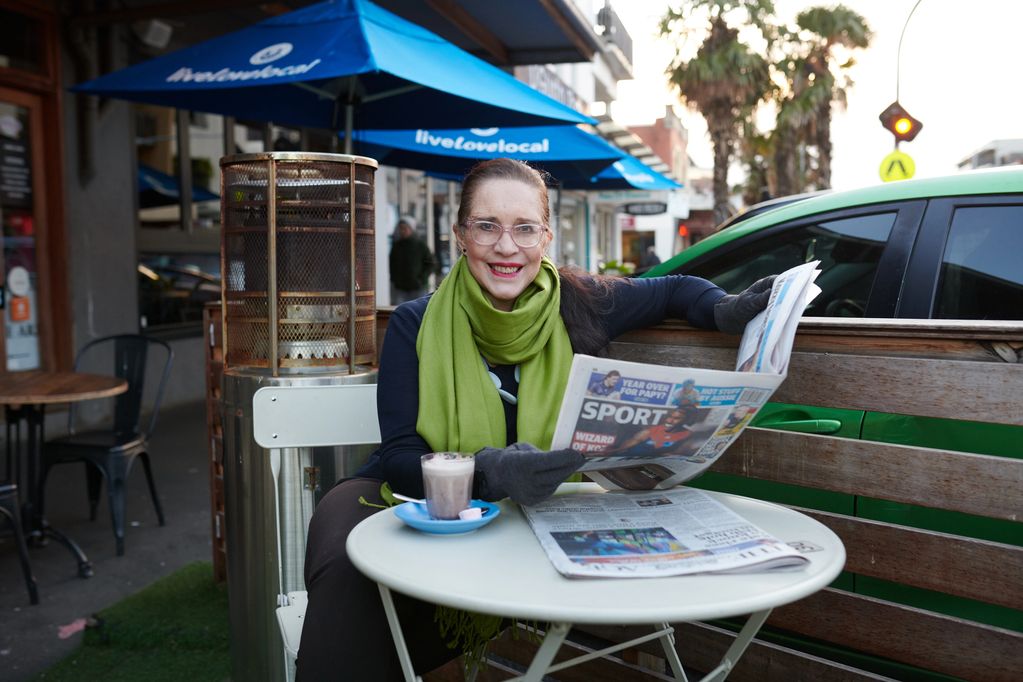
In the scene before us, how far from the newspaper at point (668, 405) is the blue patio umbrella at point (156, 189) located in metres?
7.13

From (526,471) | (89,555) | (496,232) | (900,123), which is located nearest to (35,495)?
(89,555)

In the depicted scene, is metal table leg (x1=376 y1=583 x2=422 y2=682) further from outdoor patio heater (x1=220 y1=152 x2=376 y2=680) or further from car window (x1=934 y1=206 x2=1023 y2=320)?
car window (x1=934 y1=206 x2=1023 y2=320)

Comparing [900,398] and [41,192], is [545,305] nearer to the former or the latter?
[900,398]

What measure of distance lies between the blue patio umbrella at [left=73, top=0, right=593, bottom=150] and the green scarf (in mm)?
1937

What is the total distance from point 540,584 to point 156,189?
7.69m

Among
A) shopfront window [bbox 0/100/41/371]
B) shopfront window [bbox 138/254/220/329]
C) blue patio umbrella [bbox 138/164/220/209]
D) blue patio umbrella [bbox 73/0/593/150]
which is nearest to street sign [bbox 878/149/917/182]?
blue patio umbrella [bbox 73/0/593/150]

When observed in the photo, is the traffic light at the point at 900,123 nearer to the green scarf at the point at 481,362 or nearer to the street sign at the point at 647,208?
the street sign at the point at 647,208

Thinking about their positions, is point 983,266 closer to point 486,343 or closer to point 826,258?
point 826,258

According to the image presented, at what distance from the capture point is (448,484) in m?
1.62

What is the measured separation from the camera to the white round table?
130cm

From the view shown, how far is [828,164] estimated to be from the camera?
78.6 feet

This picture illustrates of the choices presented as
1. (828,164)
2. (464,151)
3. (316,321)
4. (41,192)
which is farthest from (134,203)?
(828,164)

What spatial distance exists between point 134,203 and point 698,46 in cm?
1729

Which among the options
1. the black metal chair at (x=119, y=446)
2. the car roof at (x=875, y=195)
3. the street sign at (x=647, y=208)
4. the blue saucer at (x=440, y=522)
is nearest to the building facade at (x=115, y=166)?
the black metal chair at (x=119, y=446)
